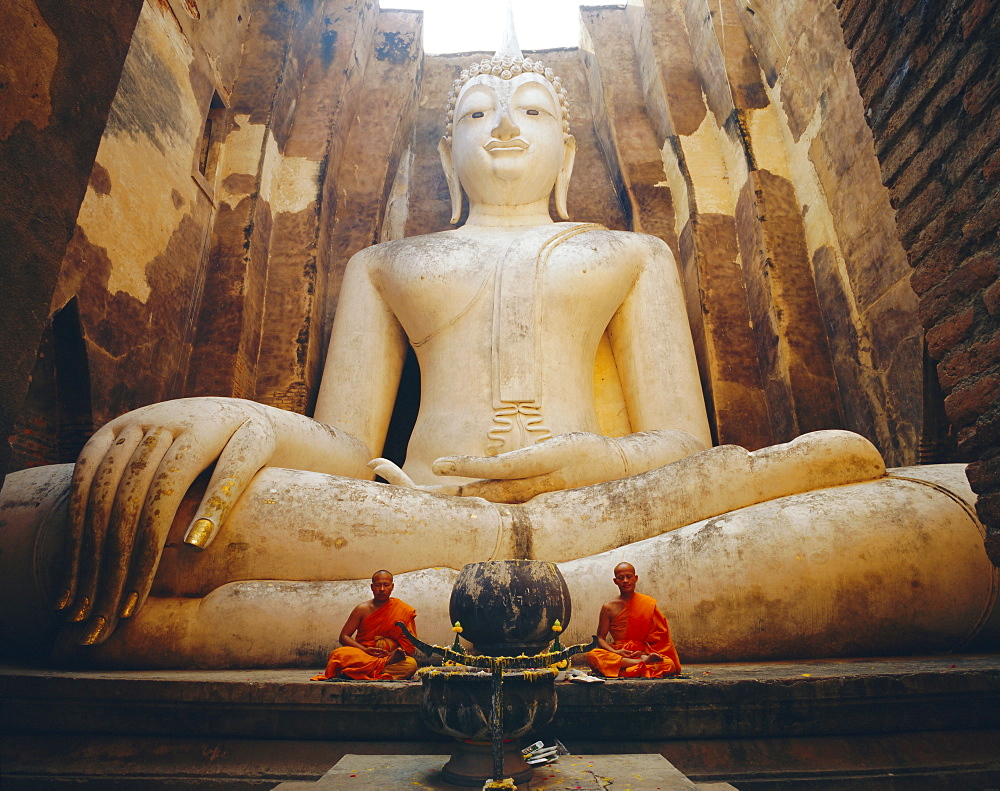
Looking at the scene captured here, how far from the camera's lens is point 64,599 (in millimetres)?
2402

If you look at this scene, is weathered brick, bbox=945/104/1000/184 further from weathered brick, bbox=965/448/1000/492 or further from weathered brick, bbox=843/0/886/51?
weathered brick, bbox=965/448/1000/492

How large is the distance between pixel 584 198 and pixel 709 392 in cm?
208

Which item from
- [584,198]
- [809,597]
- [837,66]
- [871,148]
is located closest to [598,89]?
[584,198]

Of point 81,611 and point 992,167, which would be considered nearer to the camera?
point 992,167

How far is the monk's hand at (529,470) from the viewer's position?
11.0 ft

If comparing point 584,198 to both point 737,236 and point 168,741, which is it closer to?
point 737,236

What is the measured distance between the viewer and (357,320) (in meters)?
4.50

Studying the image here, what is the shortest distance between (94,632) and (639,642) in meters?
1.74

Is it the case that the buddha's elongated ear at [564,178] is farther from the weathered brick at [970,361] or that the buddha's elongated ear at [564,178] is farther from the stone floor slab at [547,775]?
the stone floor slab at [547,775]

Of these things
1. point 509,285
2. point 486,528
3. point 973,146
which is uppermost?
point 509,285

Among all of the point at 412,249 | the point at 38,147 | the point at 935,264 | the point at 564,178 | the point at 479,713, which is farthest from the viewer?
the point at 564,178

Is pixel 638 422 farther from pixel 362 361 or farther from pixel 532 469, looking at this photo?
pixel 362 361

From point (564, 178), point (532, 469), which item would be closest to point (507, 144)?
point (564, 178)

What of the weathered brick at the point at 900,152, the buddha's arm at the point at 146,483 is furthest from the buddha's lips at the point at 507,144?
the weathered brick at the point at 900,152
